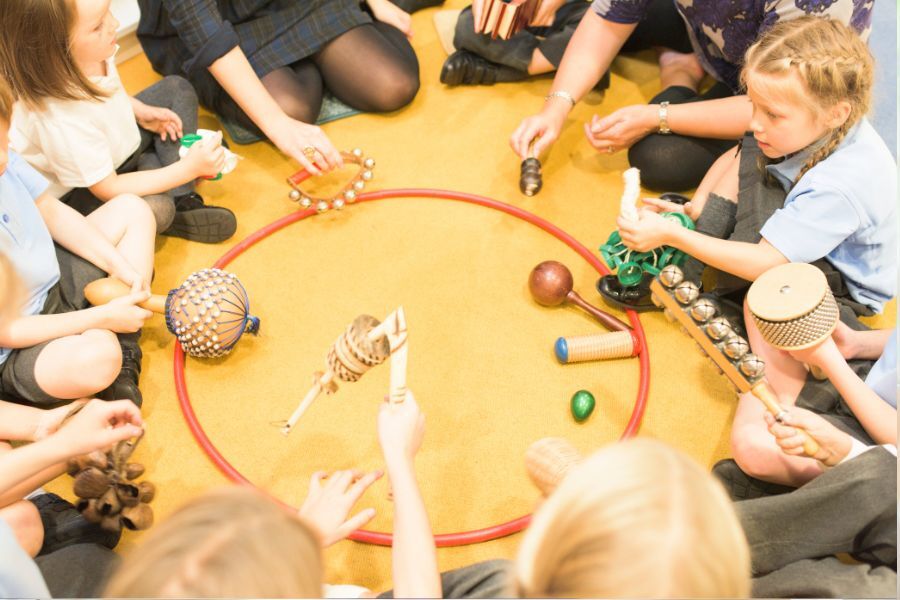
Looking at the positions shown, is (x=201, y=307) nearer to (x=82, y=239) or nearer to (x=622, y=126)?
(x=82, y=239)

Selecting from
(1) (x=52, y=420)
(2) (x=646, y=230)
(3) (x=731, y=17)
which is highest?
(3) (x=731, y=17)

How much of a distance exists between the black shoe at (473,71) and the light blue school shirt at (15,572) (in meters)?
1.55

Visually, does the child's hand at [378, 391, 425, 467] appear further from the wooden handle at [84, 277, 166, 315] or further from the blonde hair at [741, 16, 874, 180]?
the blonde hair at [741, 16, 874, 180]

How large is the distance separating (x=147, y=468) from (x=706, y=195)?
1242mm

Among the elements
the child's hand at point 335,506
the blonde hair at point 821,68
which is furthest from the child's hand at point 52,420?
the blonde hair at point 821,68

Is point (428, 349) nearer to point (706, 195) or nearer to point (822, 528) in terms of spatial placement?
A: point (706, 195)

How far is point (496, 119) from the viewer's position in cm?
210

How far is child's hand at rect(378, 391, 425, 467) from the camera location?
1.11 metres

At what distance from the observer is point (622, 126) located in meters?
1.80

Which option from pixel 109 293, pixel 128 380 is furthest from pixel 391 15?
pixel 128 380

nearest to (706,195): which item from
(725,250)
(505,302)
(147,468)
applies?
(725,250)

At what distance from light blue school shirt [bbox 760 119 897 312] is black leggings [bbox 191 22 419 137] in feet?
3.32

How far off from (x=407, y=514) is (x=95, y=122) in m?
1.04

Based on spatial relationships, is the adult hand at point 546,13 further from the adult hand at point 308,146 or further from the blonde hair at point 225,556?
the blonde hair at point 225,556
